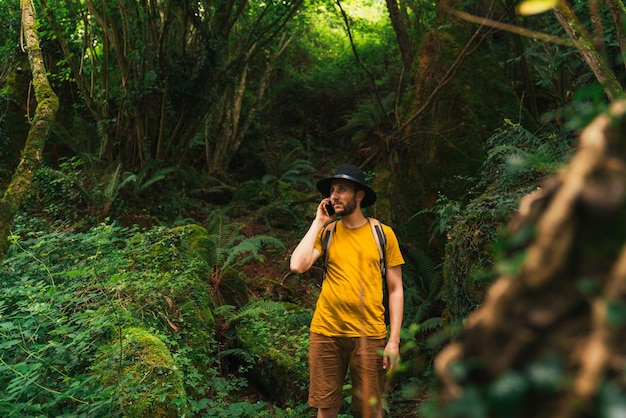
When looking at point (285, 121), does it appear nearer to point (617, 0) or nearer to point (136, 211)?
point (136, 211)

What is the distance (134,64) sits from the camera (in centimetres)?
1000

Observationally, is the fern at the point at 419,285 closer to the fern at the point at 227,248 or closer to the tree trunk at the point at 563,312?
the fern at the point at 227,248

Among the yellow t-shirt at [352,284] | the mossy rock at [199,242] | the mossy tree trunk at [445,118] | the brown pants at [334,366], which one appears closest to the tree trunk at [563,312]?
the yellow t-shirt at [352,284]

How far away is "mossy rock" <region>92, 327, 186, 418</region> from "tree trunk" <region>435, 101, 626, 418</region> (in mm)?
3067

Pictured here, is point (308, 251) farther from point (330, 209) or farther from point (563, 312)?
point (563, 312)

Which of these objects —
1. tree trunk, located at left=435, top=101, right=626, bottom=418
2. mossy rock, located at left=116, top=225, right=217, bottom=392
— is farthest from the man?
tree trunk, located at left=435, top=101, right=626, bottom=418

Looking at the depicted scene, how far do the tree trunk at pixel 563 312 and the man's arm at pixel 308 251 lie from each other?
3.06 m

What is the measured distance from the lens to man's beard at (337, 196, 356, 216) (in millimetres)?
3889

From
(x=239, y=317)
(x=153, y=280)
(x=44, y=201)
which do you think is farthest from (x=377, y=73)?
(x=153, y=280)

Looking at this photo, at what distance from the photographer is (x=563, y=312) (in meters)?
0.66

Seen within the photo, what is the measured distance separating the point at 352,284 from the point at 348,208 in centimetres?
56

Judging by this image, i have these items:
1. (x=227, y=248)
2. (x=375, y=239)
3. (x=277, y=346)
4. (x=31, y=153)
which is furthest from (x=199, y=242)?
(x=375, y=239)

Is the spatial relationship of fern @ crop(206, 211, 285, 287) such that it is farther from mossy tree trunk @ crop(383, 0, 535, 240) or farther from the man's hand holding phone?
the man's hand holding phone

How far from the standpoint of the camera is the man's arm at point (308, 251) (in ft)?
12.4
